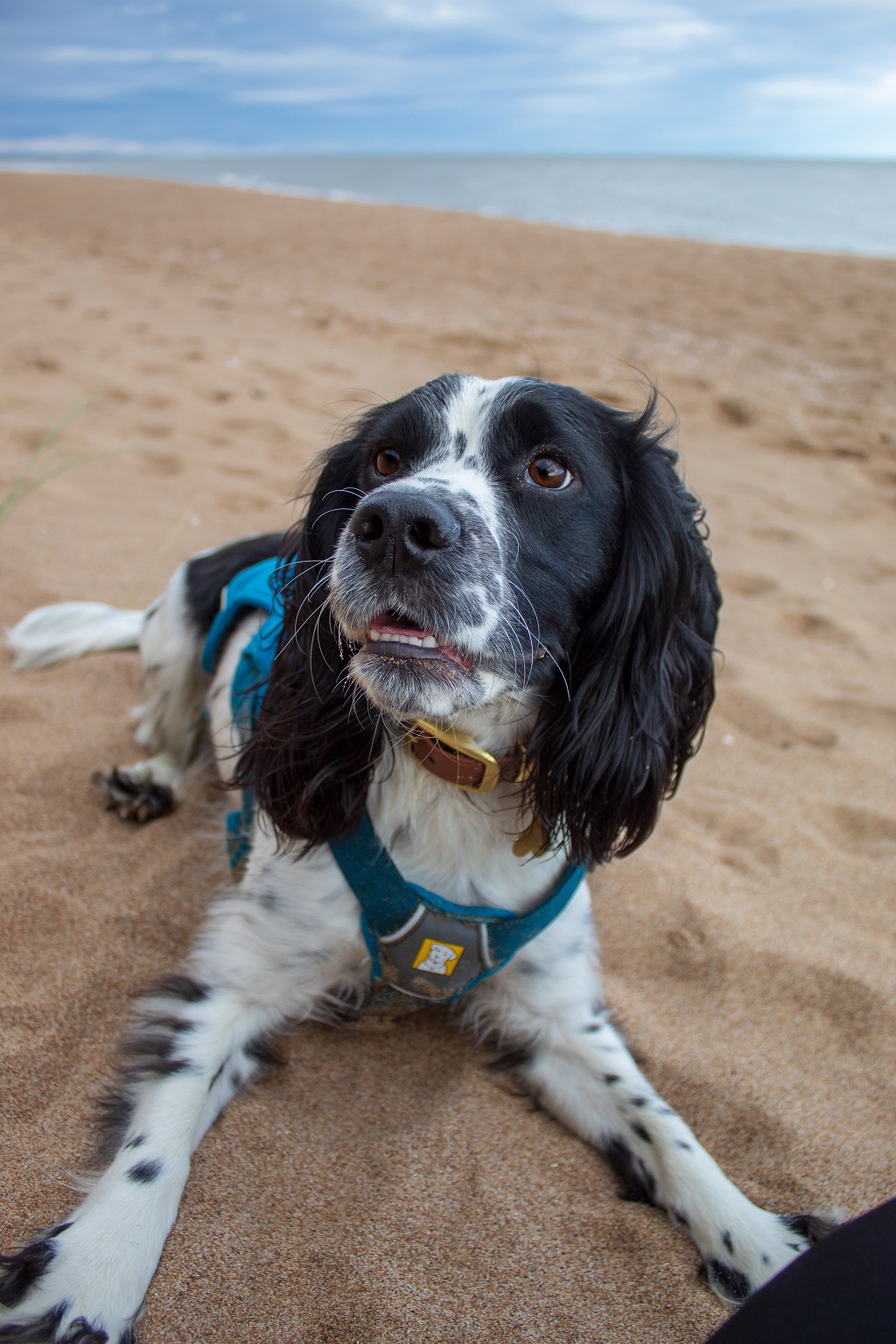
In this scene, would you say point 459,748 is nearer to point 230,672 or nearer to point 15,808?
point 230,672

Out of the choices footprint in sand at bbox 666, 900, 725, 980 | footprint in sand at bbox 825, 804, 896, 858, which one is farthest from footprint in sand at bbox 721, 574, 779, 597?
footprint in sand at bbox 666, 900, 725, 980

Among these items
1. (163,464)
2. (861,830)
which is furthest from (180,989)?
(163,464)

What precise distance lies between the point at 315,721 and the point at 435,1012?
0.76 metres

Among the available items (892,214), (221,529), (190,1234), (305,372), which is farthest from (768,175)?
(190,1234)

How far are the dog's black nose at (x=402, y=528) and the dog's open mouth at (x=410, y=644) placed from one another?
0.10 meters

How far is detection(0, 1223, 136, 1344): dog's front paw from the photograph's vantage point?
1.41m

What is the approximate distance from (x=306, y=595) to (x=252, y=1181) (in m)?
1.07

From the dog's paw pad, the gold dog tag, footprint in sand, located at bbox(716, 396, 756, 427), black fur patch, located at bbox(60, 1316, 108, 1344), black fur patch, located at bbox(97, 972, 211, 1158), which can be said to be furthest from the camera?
footprint in sand, located at bbox(716, 396, 756, 427)

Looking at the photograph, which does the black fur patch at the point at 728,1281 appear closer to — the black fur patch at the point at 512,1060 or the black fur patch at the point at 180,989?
the black fur patch at the point at 512,1060

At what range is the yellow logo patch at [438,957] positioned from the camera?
1.75 meters

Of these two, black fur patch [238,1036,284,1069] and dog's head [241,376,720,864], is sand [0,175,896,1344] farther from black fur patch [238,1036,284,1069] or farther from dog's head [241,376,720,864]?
dog's head [241,376,720,864]

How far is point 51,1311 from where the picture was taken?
A: 55.9 inches

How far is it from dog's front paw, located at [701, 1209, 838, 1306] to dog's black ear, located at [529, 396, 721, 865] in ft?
2.30

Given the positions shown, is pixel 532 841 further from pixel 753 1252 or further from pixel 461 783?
pixel 753 1252
